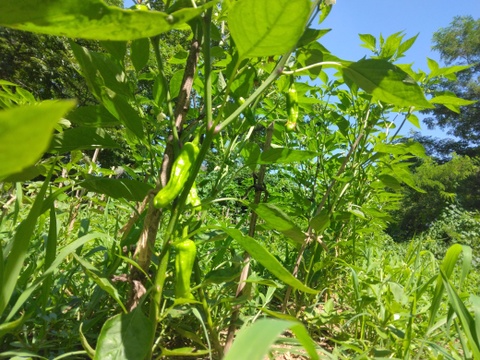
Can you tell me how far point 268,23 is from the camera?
390 mm

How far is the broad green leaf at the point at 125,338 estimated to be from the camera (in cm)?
45

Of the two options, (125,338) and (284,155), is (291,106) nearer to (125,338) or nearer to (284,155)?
(284,155)

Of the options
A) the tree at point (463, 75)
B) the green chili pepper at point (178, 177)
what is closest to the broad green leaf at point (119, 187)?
the green chili pepper at point (178, 177)

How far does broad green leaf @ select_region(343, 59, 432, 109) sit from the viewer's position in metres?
0.48

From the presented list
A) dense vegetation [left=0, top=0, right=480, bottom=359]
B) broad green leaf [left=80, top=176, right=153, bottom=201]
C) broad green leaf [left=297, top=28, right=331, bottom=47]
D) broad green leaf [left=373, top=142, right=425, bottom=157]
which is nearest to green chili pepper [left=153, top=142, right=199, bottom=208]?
dense vegetation [left=0, top=0, right=480, bottom=359]

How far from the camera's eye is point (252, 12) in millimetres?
382

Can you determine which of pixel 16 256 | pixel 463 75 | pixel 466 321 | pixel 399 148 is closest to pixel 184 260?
pixel 16 256

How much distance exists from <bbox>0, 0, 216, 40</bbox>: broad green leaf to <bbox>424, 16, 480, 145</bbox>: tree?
17737 mm

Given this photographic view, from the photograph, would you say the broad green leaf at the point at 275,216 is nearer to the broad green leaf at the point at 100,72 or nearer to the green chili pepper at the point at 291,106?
the green chili pepper at the point at 291,106

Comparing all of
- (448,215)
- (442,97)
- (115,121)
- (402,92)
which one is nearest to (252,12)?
(402,92)

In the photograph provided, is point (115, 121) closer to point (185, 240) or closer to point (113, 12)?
point (185, 240)

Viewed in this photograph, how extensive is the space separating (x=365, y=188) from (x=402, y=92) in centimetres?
90

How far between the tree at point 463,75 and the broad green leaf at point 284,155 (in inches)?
681

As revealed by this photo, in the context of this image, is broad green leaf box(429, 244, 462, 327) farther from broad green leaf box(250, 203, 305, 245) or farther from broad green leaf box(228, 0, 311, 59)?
broad green leaf box(228, 0, 311, 59)
